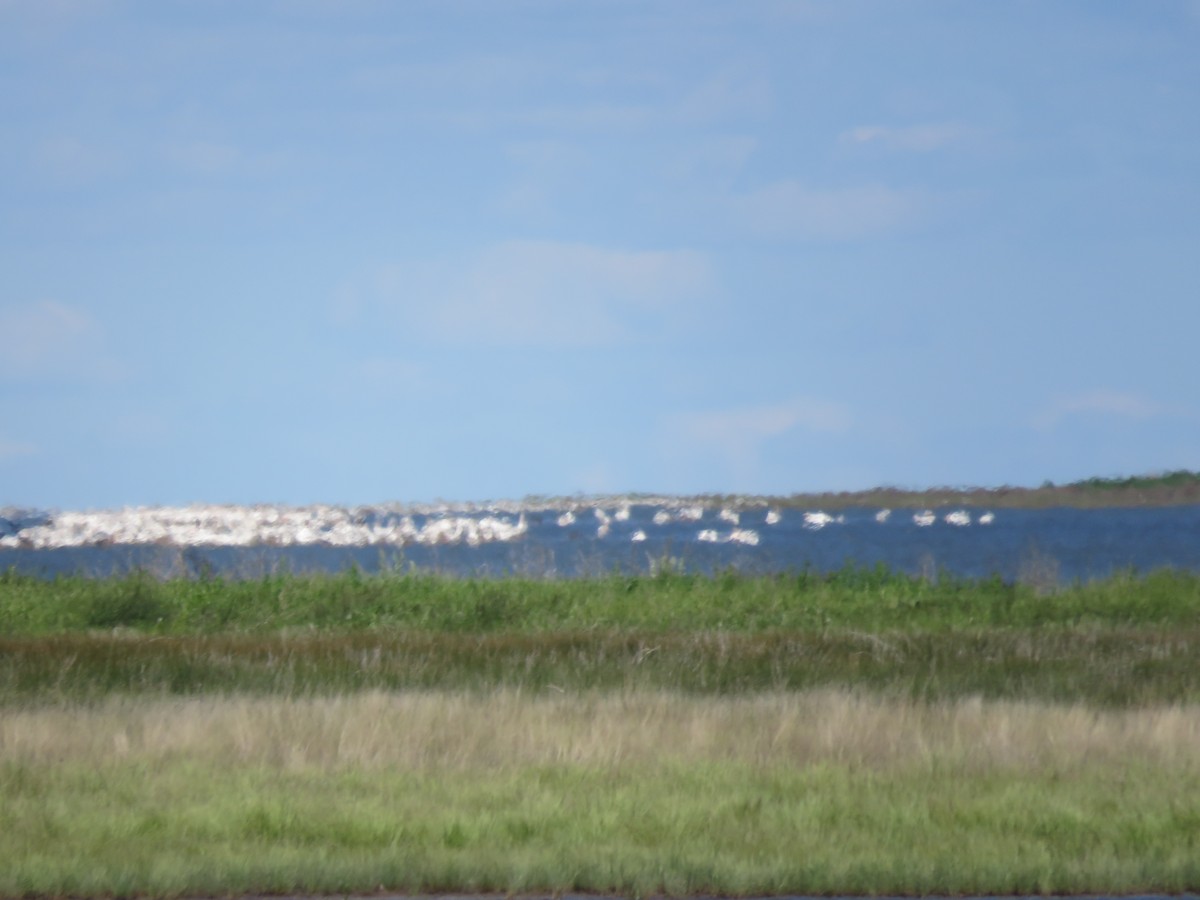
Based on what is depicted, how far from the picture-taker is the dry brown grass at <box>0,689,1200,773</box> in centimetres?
1005

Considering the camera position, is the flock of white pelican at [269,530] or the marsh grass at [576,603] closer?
the marsh grass at [576,603]

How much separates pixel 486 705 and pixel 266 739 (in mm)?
2280

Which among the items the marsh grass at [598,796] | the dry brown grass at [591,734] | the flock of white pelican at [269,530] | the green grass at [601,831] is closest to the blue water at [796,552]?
the flock of white pelican at [269,530]

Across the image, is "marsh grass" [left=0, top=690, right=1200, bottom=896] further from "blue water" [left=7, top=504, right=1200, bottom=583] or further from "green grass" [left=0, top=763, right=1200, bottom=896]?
"blue water" [left=7, top=504, right=1200, bottom=583]

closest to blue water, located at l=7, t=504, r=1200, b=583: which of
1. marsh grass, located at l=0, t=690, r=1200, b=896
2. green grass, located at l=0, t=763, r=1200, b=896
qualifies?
marsh grass, located at l=0, t=690, r=1200, b=896

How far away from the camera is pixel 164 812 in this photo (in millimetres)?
8203

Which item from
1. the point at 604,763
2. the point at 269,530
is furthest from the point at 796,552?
the point at 604,763

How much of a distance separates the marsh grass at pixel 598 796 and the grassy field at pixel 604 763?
3 centimetres

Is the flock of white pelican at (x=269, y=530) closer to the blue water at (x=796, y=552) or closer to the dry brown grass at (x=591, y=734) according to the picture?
the blue water at (x=796, y=552)

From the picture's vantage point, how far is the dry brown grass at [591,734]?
10.0 meters

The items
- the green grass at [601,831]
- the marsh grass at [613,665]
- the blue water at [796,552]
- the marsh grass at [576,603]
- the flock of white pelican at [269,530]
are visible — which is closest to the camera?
the green grass at [601,831]

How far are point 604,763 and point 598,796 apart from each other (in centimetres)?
113

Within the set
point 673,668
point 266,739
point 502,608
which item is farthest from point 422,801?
point 502,608

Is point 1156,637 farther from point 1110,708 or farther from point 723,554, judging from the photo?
point 723,554
